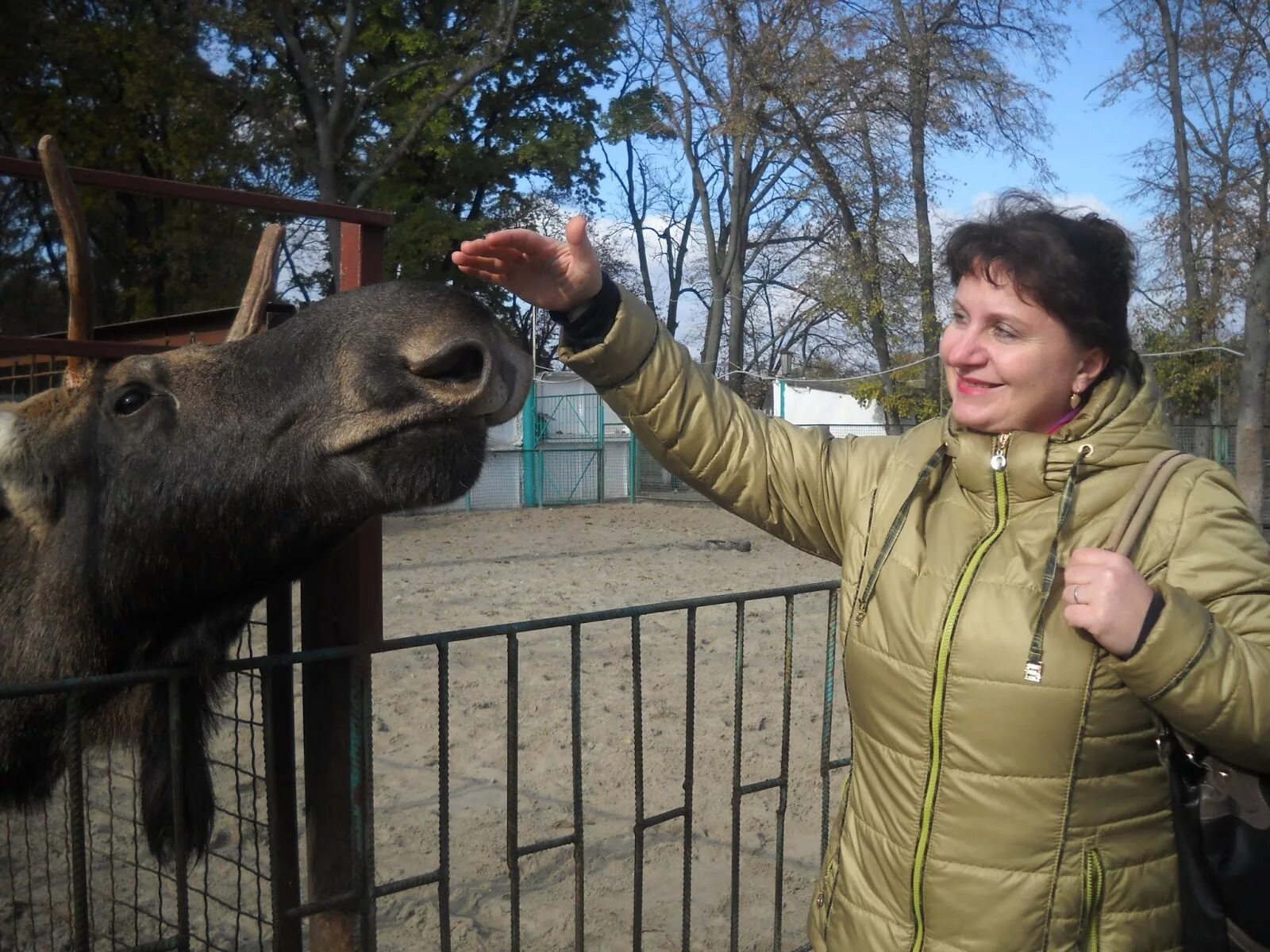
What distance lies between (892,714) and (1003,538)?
396mm

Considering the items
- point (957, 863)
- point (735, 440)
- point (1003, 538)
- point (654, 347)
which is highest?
point (654, 347)

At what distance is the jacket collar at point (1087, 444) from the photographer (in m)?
1.92

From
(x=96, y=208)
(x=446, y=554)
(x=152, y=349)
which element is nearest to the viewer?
(x=152, y=349)

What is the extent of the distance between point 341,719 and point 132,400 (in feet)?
3.08

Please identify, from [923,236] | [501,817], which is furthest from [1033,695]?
[923,236]

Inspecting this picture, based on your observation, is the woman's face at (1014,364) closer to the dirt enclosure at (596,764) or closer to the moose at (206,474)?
the moose at (206,474)

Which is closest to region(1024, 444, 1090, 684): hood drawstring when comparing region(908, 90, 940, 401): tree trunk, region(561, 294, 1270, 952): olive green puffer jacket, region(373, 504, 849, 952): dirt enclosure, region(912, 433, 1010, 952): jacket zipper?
region(561, 294, 1270, 952): olive green puffer jacket

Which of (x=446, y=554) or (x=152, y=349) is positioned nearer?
(x=152, y=349)

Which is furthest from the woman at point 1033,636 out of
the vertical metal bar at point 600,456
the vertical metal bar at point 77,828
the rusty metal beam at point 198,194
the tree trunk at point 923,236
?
the vertical metal bar at point 600,456

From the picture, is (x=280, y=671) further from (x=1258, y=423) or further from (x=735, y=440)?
(x=1258, y=423)

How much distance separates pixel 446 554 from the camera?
13492 millimetres

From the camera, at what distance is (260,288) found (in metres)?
2.68

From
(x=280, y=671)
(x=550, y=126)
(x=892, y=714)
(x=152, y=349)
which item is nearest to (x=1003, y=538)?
(x=892, y=714)

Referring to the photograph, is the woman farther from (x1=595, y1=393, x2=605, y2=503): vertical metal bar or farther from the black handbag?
(x1=595, y1=393, x2=605, y2=503): vertical metal bar
